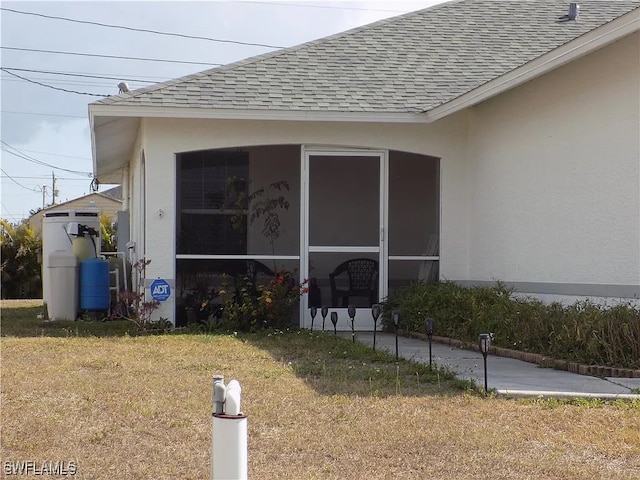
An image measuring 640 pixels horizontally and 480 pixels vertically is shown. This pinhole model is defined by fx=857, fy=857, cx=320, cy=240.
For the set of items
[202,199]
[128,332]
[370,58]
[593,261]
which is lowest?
[128,332]

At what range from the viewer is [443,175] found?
43.2 ft

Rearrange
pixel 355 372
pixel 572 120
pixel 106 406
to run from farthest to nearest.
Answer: pixel 572 120
pixel 355 372
pixel 106 406

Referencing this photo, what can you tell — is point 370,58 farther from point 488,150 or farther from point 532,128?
point 532,128

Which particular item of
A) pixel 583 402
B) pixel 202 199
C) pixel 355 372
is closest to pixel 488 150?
pixel 202 199

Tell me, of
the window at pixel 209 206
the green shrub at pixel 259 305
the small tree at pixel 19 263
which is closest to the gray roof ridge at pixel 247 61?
the window at pixel 209 206

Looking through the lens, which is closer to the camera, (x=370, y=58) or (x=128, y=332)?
(x=128, y=332)

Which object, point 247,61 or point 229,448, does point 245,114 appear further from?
point 229,448

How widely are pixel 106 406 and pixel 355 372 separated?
2.58m

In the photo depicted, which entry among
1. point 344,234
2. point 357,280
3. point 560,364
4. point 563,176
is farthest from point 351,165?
point 560,364

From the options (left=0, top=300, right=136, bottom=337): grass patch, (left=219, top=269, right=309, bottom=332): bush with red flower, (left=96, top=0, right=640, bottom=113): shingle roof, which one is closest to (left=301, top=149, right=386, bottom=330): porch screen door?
(left=219, top=269, right=309, bottom=332): bush with red flower

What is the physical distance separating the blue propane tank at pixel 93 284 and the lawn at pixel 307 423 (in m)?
5.01

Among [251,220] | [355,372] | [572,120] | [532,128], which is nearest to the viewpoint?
[355,372]

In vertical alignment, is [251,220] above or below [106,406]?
above

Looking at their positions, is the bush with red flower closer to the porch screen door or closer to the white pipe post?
the porch screen door
